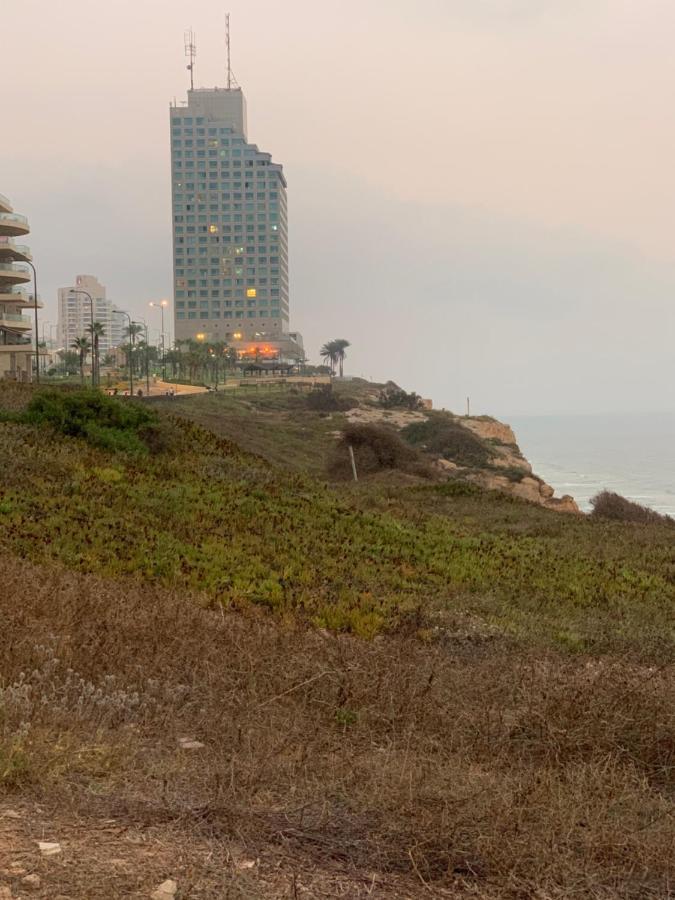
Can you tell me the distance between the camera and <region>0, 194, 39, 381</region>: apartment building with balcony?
70.1 metres

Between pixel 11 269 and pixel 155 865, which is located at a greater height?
pixel 11 269

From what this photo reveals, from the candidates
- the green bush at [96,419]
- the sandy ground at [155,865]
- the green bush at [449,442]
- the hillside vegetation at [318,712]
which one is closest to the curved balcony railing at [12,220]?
the green bush at [449,442]

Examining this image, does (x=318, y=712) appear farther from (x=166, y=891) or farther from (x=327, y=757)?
(x=166, y=891)

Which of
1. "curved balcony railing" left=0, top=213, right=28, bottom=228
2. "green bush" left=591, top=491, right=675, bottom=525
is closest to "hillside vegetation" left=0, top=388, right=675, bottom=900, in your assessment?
"green bush" left=591, top=491, right=675, bottom=525

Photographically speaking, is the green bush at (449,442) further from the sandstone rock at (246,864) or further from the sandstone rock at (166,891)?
the sandstone rock at (166,891)

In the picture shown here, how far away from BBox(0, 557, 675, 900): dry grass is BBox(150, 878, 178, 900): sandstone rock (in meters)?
0.09

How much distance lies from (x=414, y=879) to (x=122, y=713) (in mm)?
3670

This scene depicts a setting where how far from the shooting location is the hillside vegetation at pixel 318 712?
468cm

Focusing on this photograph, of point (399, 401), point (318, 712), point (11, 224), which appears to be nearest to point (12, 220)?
point (11, 224)

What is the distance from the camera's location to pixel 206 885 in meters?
4.21

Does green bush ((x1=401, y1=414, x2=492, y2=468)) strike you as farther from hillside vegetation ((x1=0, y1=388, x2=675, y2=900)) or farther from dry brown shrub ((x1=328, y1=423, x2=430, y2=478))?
hillside vegetation ((x1=0, y1=388, x2=675, y2=900))

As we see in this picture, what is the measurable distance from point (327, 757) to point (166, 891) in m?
2.66

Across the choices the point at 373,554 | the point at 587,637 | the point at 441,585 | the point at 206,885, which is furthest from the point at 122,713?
the point at 373,554

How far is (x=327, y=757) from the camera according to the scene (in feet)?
21.7
